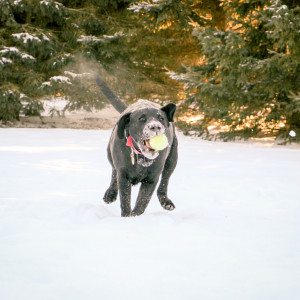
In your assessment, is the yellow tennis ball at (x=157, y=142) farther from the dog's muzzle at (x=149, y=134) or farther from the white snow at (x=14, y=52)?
the white snow at (x=14, y=52)

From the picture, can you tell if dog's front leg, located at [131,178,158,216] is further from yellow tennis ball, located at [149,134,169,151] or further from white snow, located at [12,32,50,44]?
white snow, located at [12,32,50,44]

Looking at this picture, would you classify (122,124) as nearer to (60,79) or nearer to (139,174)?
(139,174)

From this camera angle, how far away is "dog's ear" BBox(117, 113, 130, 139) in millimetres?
3703

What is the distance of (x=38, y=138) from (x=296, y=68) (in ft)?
22.7

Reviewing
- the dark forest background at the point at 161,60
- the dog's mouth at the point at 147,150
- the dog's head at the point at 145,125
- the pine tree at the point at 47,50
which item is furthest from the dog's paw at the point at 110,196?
the pine tree at the point at 47,50

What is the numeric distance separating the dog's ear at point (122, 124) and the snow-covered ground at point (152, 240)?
0.78 meters

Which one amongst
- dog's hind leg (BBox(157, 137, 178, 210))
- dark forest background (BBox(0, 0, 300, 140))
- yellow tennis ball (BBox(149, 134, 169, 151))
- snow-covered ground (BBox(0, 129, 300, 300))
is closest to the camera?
snow-covered ground (BBox(0, 129, 300, 300))

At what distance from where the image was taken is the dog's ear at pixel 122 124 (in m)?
3.70

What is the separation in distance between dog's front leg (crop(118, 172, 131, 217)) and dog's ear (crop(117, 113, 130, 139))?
15.1 inches

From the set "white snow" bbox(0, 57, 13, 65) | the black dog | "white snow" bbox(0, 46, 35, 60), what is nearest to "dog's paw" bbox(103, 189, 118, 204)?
the black dog

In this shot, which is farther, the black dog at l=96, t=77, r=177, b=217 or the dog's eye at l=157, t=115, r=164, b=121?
the dog's eye at l=157, t=115, r=164, b=121

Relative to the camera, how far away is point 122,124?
3717 mm

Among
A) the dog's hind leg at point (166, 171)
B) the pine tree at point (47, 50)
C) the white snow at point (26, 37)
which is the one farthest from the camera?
the pine tree at point (47, 50)

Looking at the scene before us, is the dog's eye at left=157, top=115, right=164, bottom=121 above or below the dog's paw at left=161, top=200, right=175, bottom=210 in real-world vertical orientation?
above
